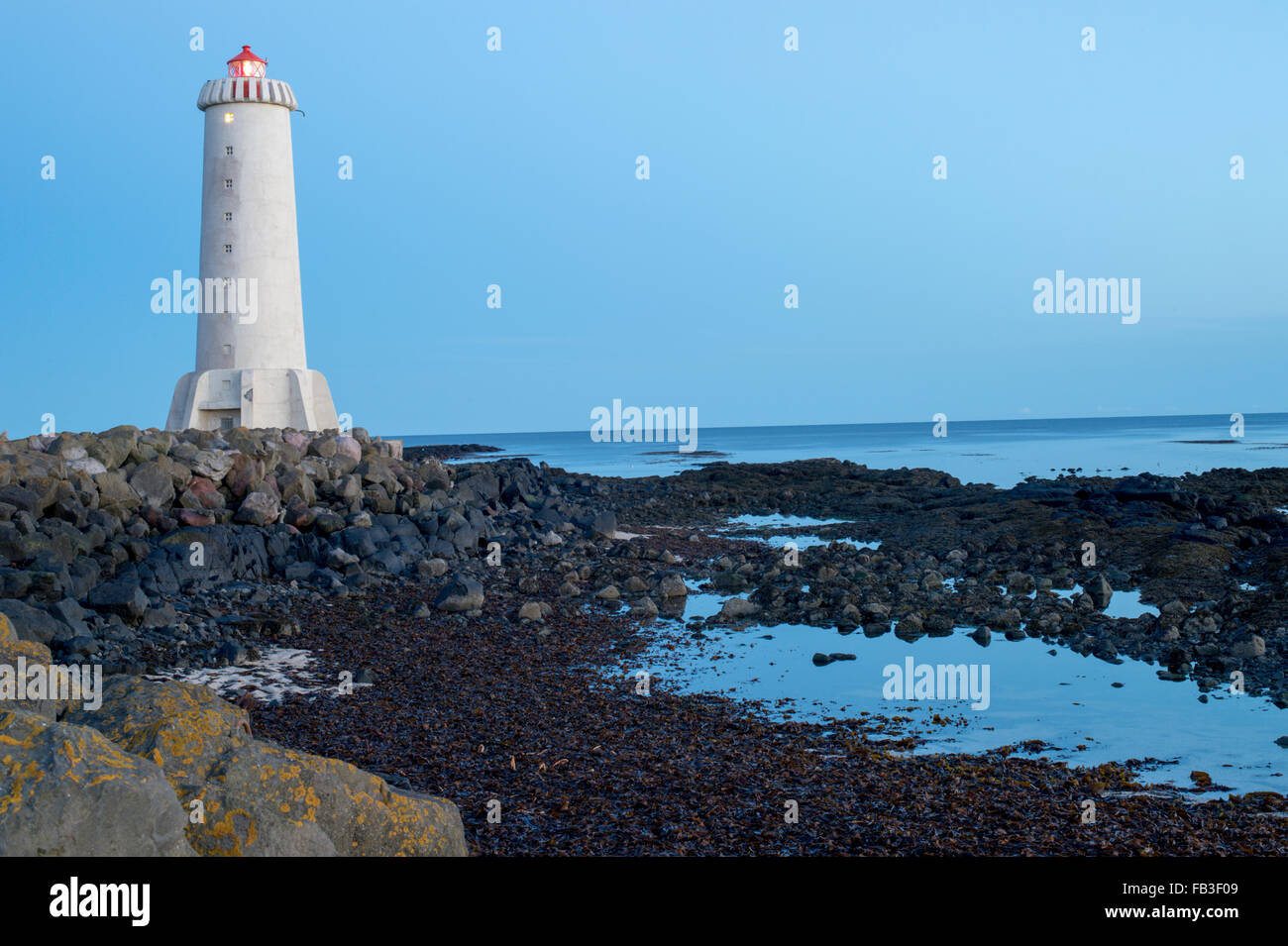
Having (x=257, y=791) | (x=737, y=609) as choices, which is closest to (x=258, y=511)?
(x=737, y=609)

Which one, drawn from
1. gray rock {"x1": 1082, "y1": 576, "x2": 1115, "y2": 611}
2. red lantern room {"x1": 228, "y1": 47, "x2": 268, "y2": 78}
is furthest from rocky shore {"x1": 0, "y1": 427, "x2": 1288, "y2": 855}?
red lantern room {"x1": 228, "y1": 47, "x2": 268, "y2": 78}

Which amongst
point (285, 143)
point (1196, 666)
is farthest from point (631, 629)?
point (285, 143)

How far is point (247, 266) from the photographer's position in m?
25.7

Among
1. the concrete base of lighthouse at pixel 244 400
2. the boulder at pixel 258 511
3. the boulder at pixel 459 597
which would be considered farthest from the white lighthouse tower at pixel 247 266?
the boulder at pixel 459 597

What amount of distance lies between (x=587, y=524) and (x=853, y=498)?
12.7m

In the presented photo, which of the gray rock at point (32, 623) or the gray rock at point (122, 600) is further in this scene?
the gray rock at point (122, 600)

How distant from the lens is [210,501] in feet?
57.6

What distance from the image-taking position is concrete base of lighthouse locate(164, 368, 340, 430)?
84.7 ft

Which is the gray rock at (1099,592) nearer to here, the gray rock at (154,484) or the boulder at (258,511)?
the boulder at (258,511)

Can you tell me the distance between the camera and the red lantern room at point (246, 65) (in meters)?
25.9

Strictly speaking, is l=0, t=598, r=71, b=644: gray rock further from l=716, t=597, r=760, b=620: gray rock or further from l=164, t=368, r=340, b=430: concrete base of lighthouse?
l=164, t=368, r=340, b=430: concrete base of lighthouse

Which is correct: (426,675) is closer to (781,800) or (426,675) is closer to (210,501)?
(781,800)

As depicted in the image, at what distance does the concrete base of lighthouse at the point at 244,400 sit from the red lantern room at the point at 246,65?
734 cm

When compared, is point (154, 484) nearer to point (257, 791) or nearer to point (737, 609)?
point (737, 609)
